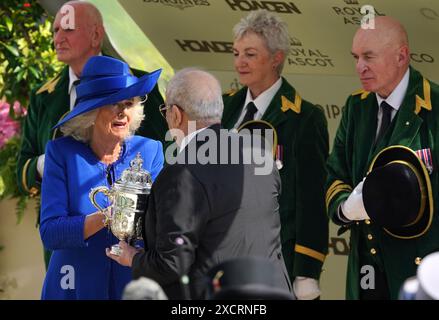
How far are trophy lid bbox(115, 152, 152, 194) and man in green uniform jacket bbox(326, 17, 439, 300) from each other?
3.53ft

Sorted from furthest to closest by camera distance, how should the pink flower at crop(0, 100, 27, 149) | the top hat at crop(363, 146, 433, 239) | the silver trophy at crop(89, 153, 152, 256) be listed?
the pink flower at crop(0, 100, 27, 149) < the top hat at crop(363, 146, 433, 239) < the silver trophy at crop(89, 153, 152, 256)

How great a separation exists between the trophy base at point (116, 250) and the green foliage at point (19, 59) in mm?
3145

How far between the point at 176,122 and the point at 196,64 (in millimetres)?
2252

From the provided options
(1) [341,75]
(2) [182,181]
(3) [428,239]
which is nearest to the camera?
(2) [182,181]

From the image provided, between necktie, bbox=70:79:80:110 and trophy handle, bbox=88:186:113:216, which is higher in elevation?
necktie, bbox=70:79:80:110

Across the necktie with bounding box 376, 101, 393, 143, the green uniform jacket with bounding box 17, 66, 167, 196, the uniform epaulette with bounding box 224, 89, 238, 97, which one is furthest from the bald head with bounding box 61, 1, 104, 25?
the necktie with bounding box 376, 101, 393, 143

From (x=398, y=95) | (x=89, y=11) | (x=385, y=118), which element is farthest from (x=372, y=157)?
(x=89, y=11)

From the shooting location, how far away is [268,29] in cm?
590

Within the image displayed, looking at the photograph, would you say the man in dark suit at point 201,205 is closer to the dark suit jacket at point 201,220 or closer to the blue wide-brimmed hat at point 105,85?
the dark suit jacket at point 201,220

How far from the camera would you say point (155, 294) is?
3.24 meters

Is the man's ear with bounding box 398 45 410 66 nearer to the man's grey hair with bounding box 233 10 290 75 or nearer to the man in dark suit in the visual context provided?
the man's grey hair with bounding box 233 10 290 75

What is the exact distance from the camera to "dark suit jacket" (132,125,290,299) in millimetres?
4172
